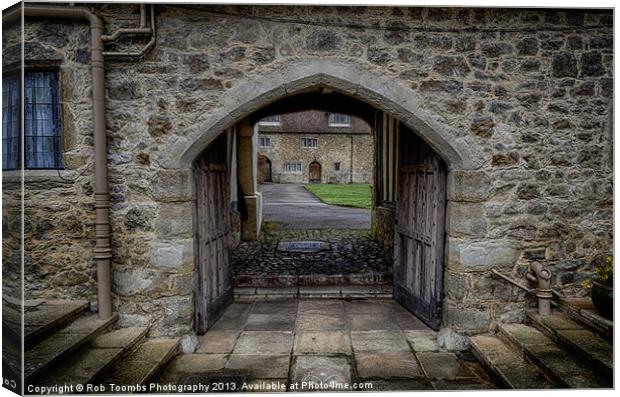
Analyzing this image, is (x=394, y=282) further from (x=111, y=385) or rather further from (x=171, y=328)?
(x=111, y=385)

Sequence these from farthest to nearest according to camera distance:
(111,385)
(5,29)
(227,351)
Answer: (227,351)
(111,385)
(5,29)

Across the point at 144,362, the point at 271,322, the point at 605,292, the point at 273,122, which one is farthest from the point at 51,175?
the point at 273,122

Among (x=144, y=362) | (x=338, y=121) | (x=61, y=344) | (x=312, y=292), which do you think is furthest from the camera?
(x=338, y=121)

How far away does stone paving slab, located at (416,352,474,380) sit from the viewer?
3645 mm

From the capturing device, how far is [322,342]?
4.25 m

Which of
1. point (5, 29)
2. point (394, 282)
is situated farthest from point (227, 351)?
point (5, 29)

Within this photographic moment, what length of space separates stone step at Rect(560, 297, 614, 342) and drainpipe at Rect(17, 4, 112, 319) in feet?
14.7

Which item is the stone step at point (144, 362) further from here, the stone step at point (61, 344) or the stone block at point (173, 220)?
the stone block at point (173, 220)

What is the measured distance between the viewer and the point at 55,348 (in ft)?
10.9

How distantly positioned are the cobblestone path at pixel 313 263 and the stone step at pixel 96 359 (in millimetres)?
2199

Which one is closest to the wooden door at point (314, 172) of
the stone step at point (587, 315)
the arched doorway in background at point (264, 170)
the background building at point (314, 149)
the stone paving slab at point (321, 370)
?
the background building at point (314, 149)

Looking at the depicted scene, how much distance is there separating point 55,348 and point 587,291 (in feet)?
16.4

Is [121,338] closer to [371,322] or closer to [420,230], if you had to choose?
[371,322]

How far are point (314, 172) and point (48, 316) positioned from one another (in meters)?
30.4
